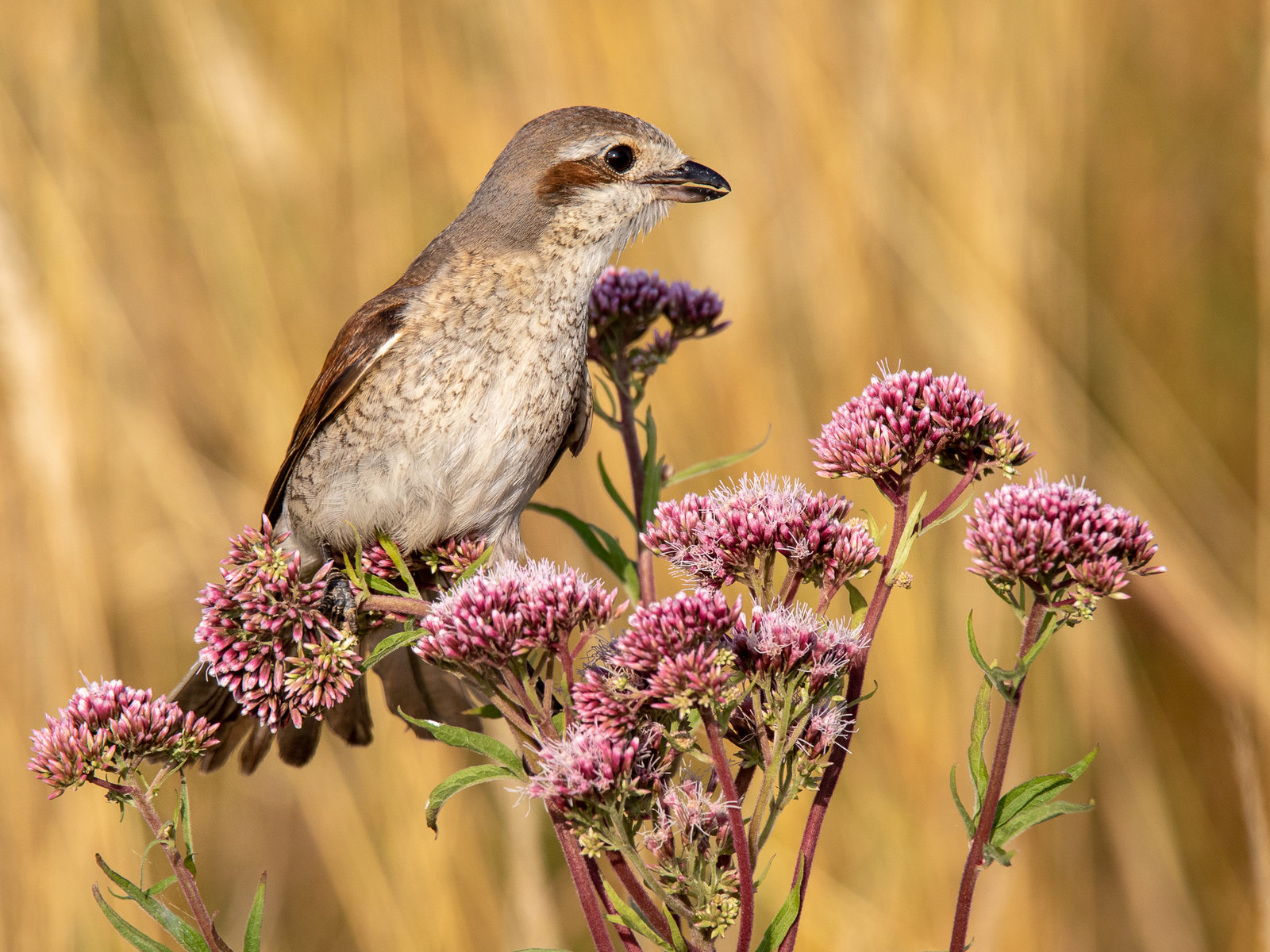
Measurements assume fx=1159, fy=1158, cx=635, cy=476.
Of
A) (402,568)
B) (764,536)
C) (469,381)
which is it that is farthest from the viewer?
(469,381)

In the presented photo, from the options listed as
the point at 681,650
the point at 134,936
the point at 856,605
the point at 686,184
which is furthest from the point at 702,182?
the point at 134,936

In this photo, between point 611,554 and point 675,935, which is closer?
point 675,935

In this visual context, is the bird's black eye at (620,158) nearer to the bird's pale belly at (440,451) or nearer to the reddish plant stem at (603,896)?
the bird's pale belly at (440,451)

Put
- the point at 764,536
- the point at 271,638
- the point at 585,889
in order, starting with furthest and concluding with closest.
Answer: the point at 271,638
the point at 764,536
the point at 585,889

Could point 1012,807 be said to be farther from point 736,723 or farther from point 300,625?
point 300,625

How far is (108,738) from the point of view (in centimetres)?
217

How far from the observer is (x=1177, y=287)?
6.16 metres

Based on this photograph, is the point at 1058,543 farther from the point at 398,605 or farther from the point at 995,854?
the point at 398,605

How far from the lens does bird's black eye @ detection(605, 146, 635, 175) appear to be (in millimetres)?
3629

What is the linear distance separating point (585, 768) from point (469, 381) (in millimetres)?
1628

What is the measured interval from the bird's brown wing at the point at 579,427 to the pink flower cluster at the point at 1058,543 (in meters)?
1.59

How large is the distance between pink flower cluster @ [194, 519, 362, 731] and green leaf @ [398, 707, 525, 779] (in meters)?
0.35

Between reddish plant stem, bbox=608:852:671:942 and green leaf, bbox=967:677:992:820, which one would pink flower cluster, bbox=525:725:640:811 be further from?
green leaf, bbox=967:677:992:820

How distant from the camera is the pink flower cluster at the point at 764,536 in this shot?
2.15 meters
